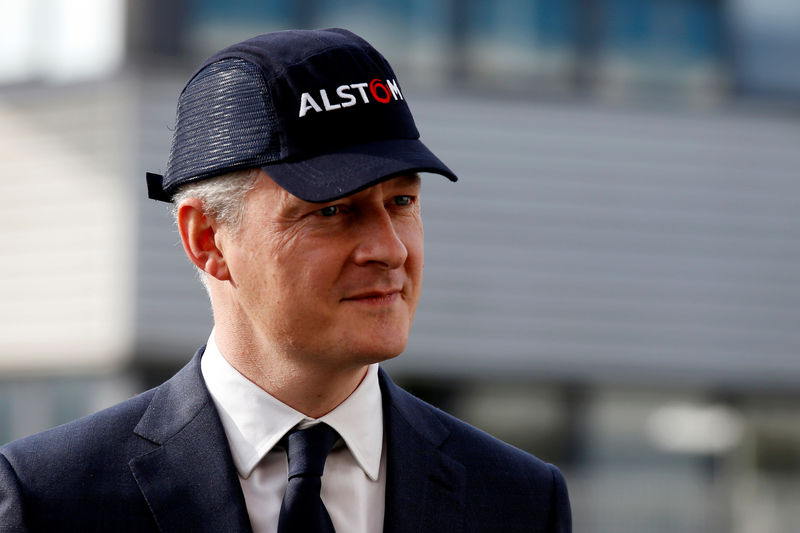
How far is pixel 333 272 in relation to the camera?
2080 millimetres

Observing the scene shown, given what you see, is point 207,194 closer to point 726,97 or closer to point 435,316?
point 435,316

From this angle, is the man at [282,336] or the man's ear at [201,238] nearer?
the man at [282,336]

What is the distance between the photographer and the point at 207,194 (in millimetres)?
2188

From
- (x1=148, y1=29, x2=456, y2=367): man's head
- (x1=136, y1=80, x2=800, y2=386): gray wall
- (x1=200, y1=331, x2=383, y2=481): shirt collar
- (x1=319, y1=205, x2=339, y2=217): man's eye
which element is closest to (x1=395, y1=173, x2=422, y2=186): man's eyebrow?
(x1=148, y1=29, x2=456, y2=367): man's head

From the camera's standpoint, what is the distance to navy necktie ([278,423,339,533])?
208 cm

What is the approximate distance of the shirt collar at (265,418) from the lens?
2.19m

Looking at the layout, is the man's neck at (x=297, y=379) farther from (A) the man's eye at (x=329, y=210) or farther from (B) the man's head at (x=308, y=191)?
(A) the man's eye at (x=329, y=210)

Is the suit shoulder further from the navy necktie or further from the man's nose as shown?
the man's nose

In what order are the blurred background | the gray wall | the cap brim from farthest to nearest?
the gray wall → the blurred background → the cap brim

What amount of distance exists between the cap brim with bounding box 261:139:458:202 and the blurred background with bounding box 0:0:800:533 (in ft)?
20.3

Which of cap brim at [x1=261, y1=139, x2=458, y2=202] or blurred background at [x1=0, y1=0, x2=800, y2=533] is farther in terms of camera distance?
blurred background at [x1=0, y1=0, x2=800, y2=533]

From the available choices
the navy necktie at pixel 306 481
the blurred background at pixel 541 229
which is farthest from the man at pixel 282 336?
the blurred background at pixel 541 229

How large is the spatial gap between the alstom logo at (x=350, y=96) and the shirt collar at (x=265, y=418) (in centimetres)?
48

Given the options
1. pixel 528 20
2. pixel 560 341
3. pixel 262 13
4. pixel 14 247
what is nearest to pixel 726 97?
pixel 528 20
